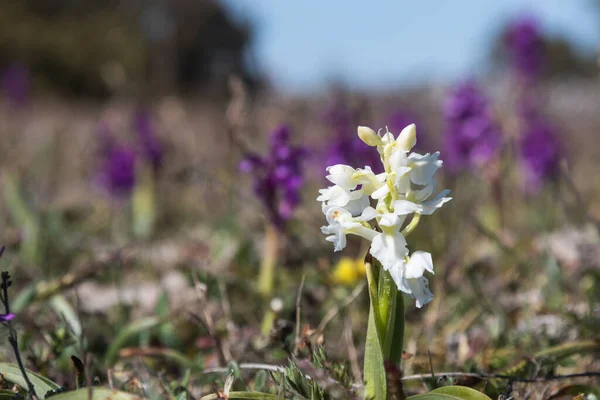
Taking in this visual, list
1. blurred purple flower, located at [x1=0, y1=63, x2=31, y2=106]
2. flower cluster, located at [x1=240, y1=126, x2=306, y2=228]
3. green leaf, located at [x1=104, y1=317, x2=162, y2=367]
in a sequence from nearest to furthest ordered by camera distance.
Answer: green leaf, located at [x1=104, y1=317, x2=162, y2=367] < flower cluster, located at [x1=240, y1=126, x2=306, y2=228] < blurred purple flower, located at [x1=0, y1=63, x2=31, y2=106]

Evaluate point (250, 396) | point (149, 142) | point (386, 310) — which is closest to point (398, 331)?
point (386, 310)

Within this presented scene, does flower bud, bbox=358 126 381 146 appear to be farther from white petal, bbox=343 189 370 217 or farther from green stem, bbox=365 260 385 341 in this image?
green stem, bbox=365 260 385 341

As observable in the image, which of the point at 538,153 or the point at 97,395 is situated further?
the point at 538,153

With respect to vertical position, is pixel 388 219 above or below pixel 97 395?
above

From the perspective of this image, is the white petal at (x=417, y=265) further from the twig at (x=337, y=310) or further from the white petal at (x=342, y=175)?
the twig at (x=337, y=310)

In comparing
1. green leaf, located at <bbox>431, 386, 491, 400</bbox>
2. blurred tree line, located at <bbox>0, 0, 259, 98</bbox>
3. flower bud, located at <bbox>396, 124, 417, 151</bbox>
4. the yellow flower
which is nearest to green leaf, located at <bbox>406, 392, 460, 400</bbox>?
green leaf, located at <bbox>431, 386, 491, 400</bbox>

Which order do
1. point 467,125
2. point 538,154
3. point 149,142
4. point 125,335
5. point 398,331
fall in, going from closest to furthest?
point 398,331
point 125,335
point 467,125
point 149,142
point 538,154

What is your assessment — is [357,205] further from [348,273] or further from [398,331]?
[348,273]
